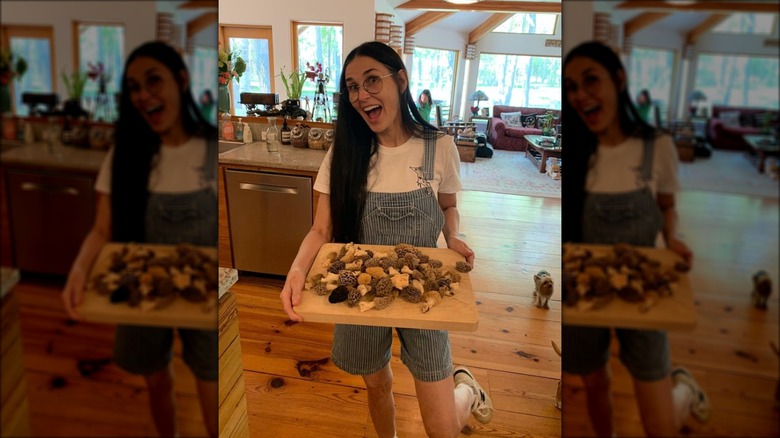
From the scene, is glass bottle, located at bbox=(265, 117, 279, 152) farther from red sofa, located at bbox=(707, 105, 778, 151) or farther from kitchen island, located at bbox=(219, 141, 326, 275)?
red sofa, located at bbox=(707, 105, 778, 151)

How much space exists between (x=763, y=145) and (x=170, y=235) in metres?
0.18

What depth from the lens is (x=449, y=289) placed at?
1085 mm

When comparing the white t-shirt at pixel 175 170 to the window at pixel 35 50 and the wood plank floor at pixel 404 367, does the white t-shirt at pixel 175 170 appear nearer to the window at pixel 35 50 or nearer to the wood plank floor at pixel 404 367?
the window at pixel 35 50

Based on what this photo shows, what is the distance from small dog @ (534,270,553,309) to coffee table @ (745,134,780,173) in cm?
240

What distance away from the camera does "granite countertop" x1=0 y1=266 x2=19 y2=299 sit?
150 millimetres

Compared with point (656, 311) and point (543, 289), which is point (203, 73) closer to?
point (656, 311)

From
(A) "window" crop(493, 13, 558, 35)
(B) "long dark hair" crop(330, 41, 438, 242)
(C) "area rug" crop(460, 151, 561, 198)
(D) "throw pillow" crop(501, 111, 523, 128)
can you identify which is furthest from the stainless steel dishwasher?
(A) "window" crop(493, 13, 558, 35)

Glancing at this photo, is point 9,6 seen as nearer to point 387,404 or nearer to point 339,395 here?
point 387,404

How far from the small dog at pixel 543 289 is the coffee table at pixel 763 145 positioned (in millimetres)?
2403

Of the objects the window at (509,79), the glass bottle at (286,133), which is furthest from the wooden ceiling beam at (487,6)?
the glass bottle at (286,133)

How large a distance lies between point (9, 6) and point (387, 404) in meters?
1.46

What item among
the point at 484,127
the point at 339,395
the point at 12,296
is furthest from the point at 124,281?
the point at 484,127

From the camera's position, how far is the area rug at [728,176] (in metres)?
0.12

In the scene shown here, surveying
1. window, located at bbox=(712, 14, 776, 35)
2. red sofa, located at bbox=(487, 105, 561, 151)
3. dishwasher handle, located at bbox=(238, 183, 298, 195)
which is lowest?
dishwasher handle, located at bbox=(238, 183, 298, 195)
